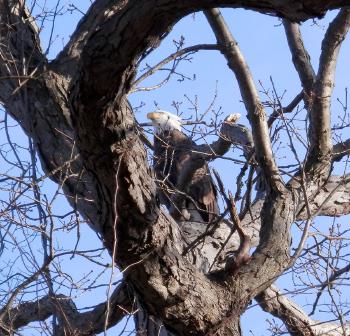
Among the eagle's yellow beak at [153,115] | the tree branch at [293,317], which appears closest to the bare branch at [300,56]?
the tree branch at [293,317]

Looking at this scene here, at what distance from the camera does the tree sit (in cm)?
265

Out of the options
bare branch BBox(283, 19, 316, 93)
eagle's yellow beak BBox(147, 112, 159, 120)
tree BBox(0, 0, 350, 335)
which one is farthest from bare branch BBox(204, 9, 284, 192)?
eagle's yellow beak BBox(147, 112, 159, 120)

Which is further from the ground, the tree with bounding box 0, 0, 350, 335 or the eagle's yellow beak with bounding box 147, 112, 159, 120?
the eagle's yellow beak with bounding box 147, 112, 159, 120

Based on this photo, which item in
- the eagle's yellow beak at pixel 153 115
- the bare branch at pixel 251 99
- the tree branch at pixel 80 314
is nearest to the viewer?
the bare branch at pixel 251 99

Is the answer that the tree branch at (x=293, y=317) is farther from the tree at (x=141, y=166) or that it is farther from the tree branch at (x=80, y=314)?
the tree branch at (x=80, y=314)

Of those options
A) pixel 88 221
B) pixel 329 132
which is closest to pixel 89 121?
pixel 88 221

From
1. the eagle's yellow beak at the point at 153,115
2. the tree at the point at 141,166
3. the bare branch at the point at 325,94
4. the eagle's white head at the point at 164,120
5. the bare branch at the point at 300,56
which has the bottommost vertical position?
the tree at the point at 141,166

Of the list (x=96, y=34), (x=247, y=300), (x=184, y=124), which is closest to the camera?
(x=96, y=34)

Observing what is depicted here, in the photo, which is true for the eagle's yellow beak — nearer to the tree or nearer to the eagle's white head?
the eagle's white head

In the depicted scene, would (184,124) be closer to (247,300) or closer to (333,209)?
(333,209)

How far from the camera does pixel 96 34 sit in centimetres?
262

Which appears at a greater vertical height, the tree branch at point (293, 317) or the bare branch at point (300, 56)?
the bare branch at point (300, 56)

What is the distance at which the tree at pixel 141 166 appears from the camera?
2.65m

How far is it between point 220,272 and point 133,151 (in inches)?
28.8
